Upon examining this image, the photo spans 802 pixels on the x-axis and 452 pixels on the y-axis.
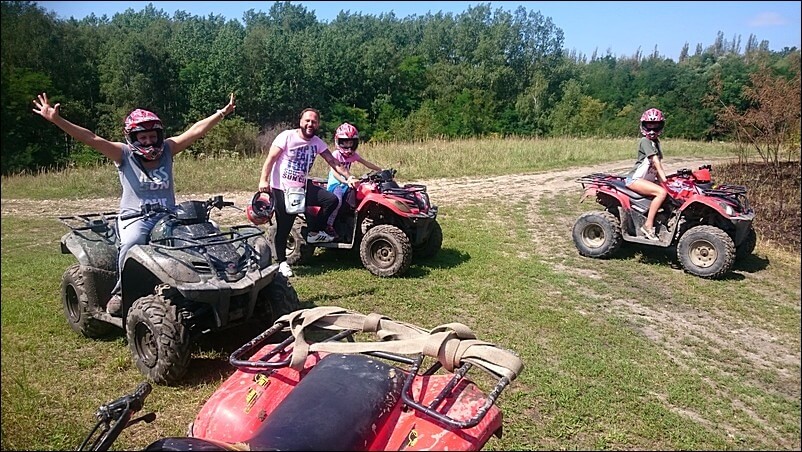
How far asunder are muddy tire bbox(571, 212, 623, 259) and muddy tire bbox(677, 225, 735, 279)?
2.58 ft

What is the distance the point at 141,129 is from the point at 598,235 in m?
5.86

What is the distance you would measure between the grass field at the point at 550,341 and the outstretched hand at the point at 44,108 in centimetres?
29

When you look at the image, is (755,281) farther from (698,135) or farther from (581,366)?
(698,135)

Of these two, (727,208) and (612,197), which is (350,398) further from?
(612,197)

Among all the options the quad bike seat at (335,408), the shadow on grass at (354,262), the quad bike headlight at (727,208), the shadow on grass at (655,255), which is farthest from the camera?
the shadow on grass at (655,255)

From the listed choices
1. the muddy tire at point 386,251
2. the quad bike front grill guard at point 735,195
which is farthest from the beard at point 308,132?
the quad bike front grill guard at point 735,195

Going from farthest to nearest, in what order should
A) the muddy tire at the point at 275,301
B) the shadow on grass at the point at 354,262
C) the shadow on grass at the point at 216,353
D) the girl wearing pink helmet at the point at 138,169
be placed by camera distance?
the shadow on grass at the point at 354,262, the muddy tire at the point at 275,301, the girl wearing pink helmet at the point at 138,169, the shadow on grass at the point at 216,353

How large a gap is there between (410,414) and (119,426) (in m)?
1.00

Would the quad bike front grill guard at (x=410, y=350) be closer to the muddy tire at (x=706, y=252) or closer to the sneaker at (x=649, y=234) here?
the muddy tire at (x=706, y=252)

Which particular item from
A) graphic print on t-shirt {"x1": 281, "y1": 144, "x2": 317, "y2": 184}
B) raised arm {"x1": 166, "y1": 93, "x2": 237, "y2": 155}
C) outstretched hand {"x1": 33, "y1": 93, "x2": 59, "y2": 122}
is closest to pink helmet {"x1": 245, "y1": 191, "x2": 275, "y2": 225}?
graphic print on t-shirt {"x1": 281, "y1": 144, "x2": 317, "y2": 184}

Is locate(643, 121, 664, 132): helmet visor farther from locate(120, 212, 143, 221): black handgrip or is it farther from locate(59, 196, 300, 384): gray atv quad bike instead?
locate(120, 212, 143, 221): black handgrip

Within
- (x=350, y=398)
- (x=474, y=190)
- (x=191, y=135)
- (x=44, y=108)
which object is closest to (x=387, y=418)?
(x=350, y=398)

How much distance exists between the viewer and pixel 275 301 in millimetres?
4215

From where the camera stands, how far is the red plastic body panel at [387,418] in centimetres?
201
